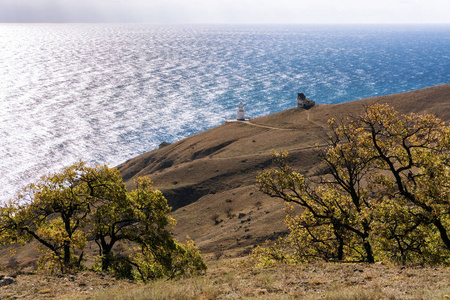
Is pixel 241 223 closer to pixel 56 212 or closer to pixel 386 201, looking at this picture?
pixel 56 212

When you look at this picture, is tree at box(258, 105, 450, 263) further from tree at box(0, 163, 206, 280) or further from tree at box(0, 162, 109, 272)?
tree at box(0, 162, 109, 272)

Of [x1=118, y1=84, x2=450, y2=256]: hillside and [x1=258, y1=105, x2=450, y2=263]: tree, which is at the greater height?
[x1=258, y1=105, x2=450, y2=263]: tree

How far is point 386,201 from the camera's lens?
16391 millimetres

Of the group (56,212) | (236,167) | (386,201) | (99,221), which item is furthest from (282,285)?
(236,167)

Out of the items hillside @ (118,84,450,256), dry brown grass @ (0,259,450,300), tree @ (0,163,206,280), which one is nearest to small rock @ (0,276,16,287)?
dry brown grass @ (0,259,450,300)

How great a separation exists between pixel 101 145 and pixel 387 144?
99617mm

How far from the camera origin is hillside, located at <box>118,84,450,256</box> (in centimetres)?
4356

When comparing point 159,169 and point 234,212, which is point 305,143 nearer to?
point 234,212

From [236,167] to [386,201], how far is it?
161 feet

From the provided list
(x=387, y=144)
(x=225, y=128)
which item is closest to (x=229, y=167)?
(x=225, y=128)

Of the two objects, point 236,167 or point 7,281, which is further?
point 236,167

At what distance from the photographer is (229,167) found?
6581 centimetres

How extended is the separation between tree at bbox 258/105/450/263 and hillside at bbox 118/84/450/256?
1903cm

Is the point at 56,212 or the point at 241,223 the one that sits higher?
the point at 56,212
